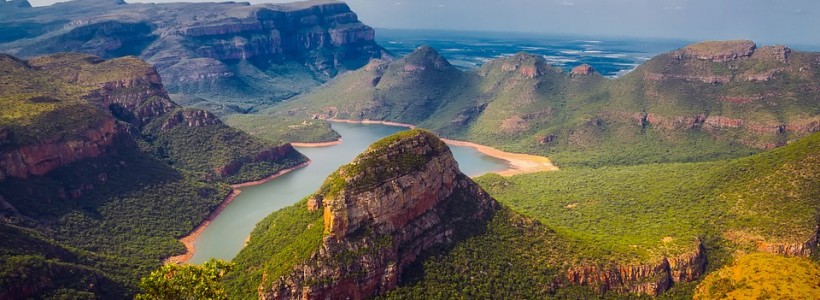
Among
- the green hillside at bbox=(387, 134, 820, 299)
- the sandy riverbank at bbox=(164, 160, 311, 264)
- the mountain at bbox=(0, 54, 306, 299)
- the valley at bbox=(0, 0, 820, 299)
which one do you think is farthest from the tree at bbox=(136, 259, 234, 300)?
the sandy riverbank at bbox=(164, 160, 311, 264)

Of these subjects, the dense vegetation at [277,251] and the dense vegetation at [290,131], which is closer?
the dense vegetation at [277,251]

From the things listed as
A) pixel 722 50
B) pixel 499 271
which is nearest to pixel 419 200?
pixel 499 271

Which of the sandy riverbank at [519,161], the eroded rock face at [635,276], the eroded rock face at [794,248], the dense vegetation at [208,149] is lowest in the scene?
the sandy riverbank at [519,161]

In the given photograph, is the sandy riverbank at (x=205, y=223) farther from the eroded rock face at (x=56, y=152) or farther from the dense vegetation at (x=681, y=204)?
the dense vegetation at (x=681, y=204)

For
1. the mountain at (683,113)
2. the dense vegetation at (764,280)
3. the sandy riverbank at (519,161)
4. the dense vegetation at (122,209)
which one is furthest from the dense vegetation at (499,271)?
the mountain at (683,113)

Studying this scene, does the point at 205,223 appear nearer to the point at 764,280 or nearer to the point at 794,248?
the point at 764,280

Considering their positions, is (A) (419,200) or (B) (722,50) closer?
(A) (419,200)
